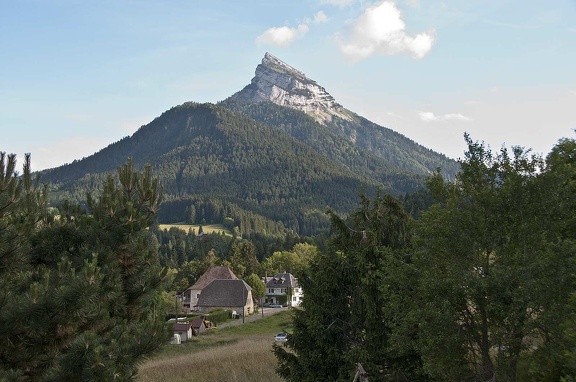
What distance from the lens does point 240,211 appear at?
196m

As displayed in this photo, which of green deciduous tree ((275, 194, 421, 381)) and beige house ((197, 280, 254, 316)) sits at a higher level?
green deciduous tree ((275, 194, 421, 381))

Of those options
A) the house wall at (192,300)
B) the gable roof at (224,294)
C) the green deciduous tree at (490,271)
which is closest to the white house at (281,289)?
the house wall at (192,300)

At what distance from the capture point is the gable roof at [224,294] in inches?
2729

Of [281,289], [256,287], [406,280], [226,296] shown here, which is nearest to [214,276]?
[256,287]

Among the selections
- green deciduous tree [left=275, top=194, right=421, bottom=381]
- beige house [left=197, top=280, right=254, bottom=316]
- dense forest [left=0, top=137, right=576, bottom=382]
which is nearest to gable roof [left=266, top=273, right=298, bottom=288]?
beige house [left=197, top=280, right=254, bottom=316]

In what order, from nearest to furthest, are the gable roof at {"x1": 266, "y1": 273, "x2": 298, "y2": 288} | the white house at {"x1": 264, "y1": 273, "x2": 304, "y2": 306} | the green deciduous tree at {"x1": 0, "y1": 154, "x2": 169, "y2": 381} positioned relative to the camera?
the green deciduous tree at {"x1": 0, "y1": 154, "x2": 169, "y2": 381}, the white house at {"x1": 264, "y1": 273, "x2": 304, "y2": 306}, the gable roof at {"x1": 266, "y1": 273, "x2": 298, "y2": 288}

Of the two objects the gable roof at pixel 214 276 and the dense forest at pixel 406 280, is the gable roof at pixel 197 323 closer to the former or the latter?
the gable roof at pixel 214 276

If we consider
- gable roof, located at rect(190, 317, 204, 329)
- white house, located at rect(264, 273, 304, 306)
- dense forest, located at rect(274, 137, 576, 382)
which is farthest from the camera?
white house, located at rect(264, 273, 304, 306)

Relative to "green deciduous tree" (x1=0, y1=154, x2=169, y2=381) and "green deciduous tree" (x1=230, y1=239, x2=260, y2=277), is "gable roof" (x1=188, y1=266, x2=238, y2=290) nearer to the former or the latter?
"green deciduous tree" (x1=230, y1=239, x2=260, y2=277)

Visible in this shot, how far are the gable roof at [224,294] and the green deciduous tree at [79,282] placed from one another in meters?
59.3

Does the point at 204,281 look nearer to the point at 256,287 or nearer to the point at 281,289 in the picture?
the point at 256,287

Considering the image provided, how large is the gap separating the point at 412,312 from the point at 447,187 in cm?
325

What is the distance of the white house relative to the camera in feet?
283

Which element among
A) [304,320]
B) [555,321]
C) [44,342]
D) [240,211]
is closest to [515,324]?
[555,321]
